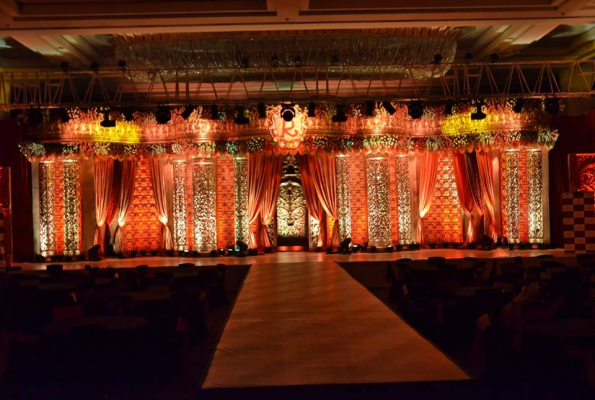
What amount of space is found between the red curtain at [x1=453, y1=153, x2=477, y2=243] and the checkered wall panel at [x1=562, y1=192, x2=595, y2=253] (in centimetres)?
257

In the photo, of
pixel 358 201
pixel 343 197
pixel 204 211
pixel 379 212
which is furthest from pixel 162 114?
pixel 379 212

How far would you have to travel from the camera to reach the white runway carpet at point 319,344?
20.6 ft

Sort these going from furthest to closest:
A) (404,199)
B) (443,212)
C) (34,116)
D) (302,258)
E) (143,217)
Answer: (443,212) → (143,217) → (404,199) → (302,258) → (34,116)

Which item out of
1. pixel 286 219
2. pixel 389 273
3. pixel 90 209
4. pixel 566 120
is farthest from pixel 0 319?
pixel 566 120

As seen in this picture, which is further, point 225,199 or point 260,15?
point 225,199

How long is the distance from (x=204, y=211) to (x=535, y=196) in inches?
294

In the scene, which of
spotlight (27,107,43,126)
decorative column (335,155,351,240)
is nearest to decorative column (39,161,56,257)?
spotlight (27,107,43,126)

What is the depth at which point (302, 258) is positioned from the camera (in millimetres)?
16766

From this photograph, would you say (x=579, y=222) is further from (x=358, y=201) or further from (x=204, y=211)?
(x=204, y=211)

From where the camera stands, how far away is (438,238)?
18906 mm

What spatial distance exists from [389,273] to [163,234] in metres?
6.46

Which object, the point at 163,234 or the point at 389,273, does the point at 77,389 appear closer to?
the point at 389,273

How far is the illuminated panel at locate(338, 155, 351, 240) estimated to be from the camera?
18.1 metres

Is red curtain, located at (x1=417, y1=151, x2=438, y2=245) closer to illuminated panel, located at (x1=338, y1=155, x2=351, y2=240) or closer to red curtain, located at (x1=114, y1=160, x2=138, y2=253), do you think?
illuminated panel, located at (x1=338, y1=155, x2=351, y2=240)
